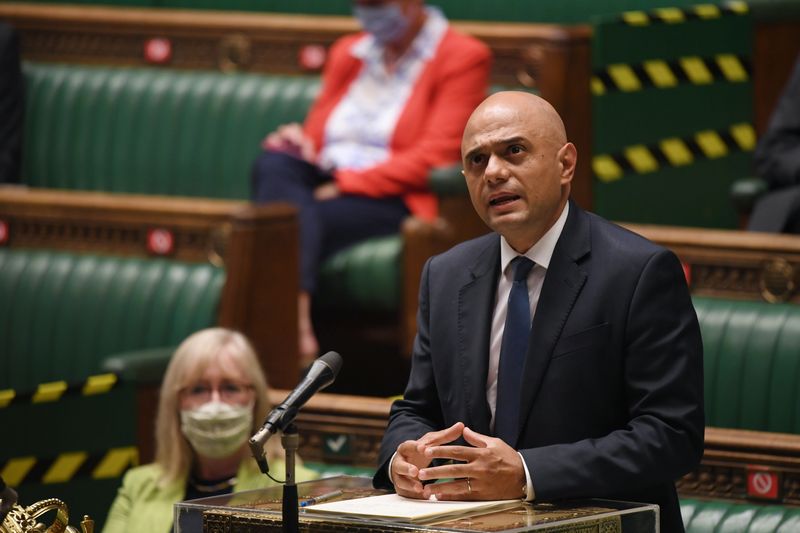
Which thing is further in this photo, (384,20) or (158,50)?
(158,50)

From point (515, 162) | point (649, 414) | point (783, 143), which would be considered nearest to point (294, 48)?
point (783, 143)

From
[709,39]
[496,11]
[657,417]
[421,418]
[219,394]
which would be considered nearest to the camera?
[657,417]

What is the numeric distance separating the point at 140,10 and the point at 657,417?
10.7ft

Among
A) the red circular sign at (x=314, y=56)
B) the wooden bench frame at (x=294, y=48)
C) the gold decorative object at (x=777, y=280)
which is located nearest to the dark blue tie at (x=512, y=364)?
the gold decorative object at (x=777, y=280)

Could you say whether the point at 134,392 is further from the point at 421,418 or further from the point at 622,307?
the point at 622,307

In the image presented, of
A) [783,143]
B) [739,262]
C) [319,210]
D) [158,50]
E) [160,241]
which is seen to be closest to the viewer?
[739,262]

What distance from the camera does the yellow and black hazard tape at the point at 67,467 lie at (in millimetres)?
3113

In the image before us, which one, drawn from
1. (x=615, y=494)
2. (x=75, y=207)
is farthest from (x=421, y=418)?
(x=75, y=207)

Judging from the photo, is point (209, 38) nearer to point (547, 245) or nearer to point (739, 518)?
point (739, 518)

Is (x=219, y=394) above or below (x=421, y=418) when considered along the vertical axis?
below

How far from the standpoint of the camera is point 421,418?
1849 millimetres

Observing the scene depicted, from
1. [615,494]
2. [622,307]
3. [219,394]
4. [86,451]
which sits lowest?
[86,451]

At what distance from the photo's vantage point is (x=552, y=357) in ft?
5.62

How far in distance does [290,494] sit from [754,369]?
1.58 metres
